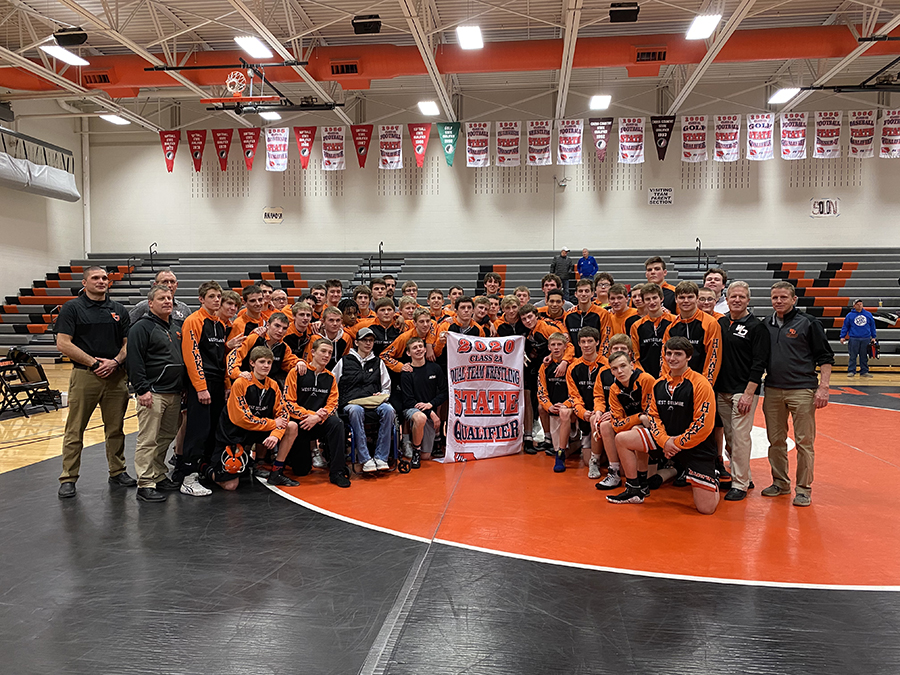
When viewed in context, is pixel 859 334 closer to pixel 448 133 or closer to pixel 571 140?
pixel 571 140

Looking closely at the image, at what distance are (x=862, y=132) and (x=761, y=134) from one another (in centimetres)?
281

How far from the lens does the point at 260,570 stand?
3494mm

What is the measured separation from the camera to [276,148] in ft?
56.1

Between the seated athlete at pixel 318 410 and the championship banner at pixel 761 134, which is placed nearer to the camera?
the seated athlete at pixel 318 410

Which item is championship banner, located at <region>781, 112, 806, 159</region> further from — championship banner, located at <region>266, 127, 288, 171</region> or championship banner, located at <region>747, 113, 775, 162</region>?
championship banner, located at <region>266, 127, 288, 171</region>

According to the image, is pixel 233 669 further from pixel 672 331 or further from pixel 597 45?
pixel 597 45

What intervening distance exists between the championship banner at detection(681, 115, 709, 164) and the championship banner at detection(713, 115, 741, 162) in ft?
1.30

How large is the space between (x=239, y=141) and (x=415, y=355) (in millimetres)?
16348

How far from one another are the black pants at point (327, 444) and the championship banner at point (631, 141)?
13838mm

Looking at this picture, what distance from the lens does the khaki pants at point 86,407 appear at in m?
4.96

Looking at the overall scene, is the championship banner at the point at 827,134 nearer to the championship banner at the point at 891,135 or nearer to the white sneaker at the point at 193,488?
the championship banner at the point at 891,135

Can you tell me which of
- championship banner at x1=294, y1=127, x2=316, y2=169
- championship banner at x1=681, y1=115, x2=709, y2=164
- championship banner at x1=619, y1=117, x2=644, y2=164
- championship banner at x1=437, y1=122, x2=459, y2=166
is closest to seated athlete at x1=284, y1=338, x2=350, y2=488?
championship banner at x1=437, y1=122, x2=459, y2=166

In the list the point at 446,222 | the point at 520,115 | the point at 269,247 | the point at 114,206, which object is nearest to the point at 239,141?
Answer: the point at 269,247

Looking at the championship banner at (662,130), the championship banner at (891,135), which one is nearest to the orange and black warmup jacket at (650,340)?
the championship banner at (662,130)
